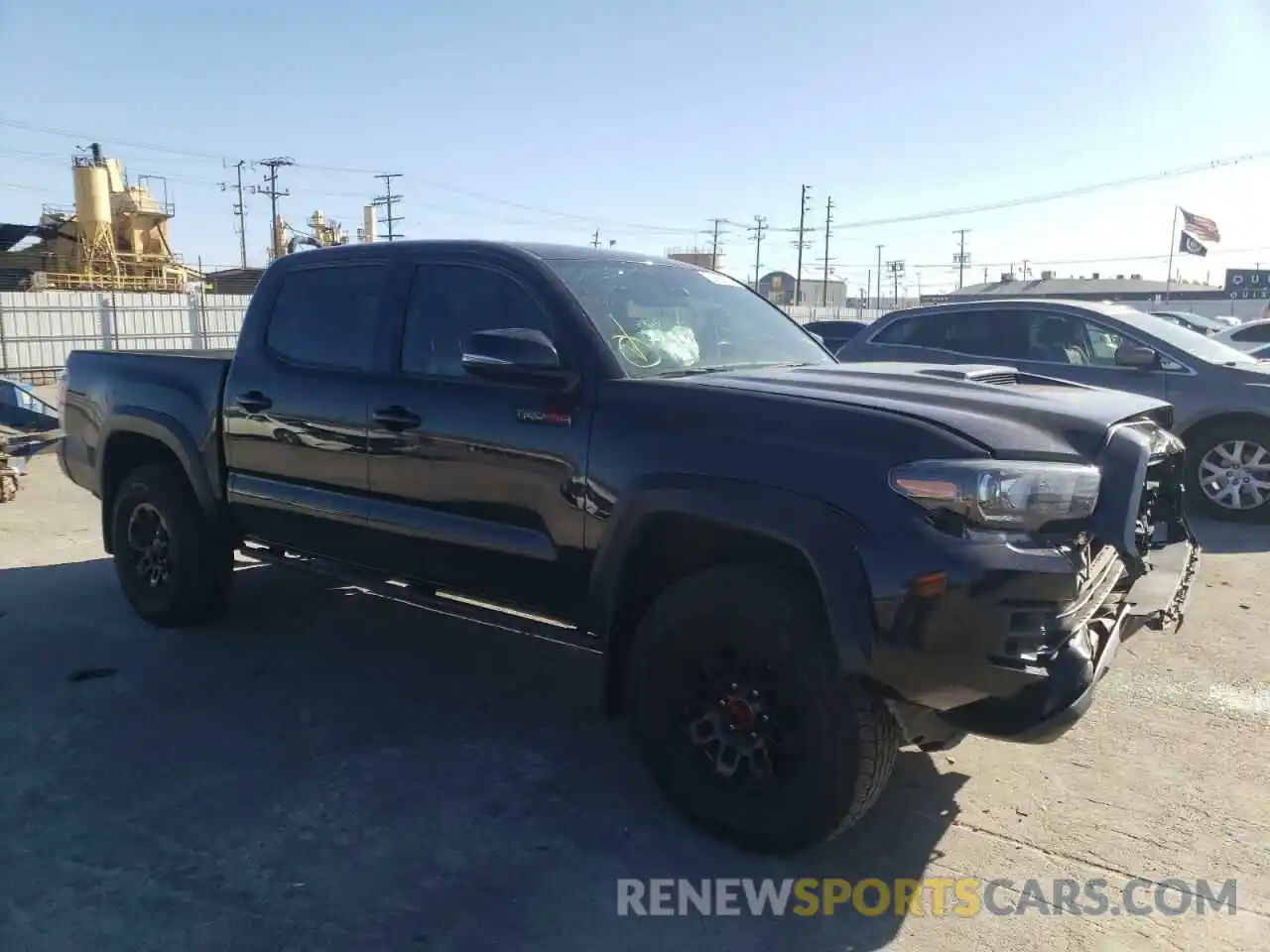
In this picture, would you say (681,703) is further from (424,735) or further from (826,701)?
(424,735)

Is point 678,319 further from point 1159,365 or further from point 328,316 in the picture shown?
point 1159,365

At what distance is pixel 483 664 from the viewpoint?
4.81 m

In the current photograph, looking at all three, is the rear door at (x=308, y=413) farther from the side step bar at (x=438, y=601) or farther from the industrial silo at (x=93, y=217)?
the industrial silo at (x=93, y=217)

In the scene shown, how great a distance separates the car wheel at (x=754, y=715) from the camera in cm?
286

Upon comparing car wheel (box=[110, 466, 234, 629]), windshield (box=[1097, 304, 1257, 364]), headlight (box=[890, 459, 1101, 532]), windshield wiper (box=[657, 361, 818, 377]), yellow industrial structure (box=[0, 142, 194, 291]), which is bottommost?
car wheel (box=[110, 466, 234, 629])

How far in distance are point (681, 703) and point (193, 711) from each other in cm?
227

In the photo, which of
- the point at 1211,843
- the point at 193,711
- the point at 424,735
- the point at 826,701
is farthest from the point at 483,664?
the point at 1211,843

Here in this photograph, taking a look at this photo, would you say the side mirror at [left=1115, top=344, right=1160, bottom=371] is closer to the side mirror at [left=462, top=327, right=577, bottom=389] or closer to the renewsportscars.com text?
the renewsportscars.com text

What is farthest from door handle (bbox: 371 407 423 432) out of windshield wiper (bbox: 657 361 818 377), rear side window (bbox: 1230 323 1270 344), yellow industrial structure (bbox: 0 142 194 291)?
yellow industrial structure (bbox: 0 142 194 291)

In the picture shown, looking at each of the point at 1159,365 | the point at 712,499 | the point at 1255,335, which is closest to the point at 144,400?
the point at 712,499

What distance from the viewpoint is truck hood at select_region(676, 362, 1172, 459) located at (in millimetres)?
2846

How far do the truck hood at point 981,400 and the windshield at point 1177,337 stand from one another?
179 inches

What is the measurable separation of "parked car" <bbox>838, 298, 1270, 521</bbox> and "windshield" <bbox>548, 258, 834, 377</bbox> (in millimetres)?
2950

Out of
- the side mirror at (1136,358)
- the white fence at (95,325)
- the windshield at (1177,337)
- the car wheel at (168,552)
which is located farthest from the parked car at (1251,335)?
the white fence at (95,325)
